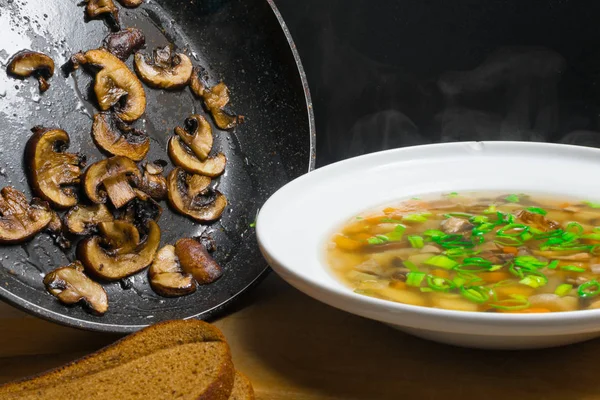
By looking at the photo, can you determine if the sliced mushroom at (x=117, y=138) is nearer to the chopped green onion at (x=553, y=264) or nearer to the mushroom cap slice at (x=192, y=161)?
the mushroom cap slice at (x=192, y=161)

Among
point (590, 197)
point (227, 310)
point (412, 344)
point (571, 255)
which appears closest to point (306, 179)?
point (227, 310)

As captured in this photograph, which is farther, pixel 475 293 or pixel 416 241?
pixel 416 241

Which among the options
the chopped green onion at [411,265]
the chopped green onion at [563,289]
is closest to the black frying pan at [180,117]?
the chopped green onion at [411,265]

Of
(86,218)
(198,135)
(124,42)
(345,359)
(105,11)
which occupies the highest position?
(105,11)

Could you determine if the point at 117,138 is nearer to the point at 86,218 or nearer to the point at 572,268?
the point at 86,218

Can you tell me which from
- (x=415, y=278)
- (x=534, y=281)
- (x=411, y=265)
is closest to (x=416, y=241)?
(x=411, y=265)

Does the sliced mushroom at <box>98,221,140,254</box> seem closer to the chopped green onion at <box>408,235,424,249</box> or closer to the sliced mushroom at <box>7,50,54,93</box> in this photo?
the sliced mushroom at <box>7,50,54,93</box>

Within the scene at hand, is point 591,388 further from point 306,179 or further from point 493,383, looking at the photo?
point 306,179
